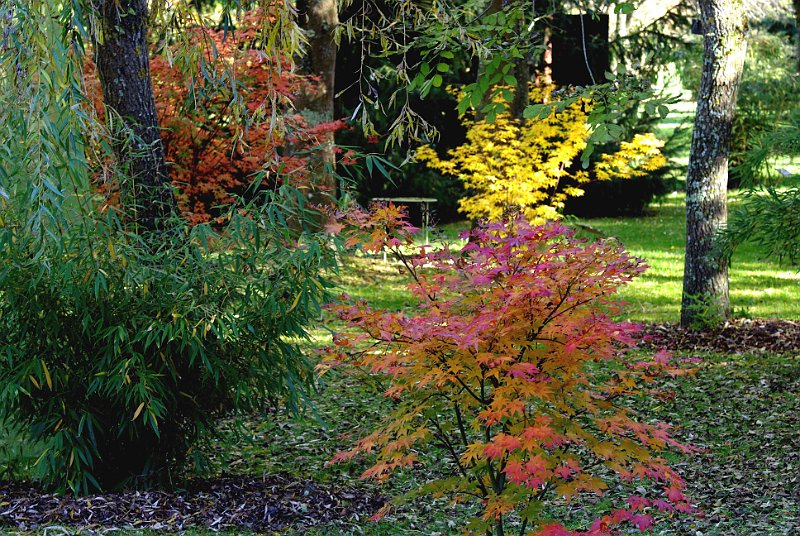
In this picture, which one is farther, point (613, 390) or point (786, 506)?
point (786, 506)

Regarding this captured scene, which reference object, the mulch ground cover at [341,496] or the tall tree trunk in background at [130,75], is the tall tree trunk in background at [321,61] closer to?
the tall tree trunk in background at [130,75]

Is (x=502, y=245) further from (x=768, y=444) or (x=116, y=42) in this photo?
(x=768, y=444)

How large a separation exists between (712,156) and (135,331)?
19.0 ft

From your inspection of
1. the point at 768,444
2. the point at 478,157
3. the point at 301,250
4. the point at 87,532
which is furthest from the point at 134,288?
the point at 478,157

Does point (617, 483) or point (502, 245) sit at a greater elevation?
point (502, 245)

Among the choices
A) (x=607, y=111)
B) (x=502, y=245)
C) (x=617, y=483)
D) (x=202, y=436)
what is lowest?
(x=617, y=483)

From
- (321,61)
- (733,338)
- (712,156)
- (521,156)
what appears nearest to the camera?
(712,156)

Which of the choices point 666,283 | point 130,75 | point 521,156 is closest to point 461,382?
point 130,75

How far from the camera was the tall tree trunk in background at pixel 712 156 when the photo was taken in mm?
7820

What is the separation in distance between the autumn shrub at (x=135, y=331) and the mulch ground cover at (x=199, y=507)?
150mm

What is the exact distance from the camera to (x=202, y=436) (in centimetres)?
452

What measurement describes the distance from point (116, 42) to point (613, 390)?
3490 mm

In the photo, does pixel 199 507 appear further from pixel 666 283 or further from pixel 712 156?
pixel 666 283

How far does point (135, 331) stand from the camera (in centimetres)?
400
